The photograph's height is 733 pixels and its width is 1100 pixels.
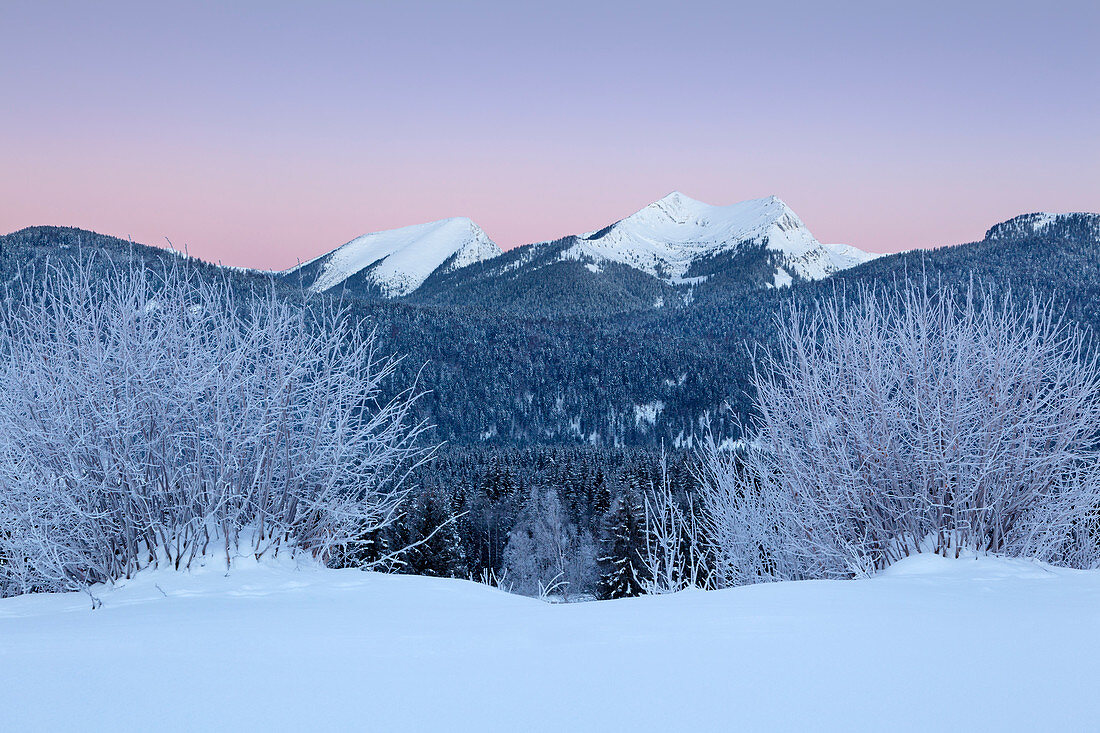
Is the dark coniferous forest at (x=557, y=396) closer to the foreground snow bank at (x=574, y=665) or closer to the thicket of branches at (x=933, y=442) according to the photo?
the thicket of branches at (x=933, y=442)

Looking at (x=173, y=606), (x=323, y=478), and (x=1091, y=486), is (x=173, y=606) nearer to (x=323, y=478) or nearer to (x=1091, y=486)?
(x=323, y=478)

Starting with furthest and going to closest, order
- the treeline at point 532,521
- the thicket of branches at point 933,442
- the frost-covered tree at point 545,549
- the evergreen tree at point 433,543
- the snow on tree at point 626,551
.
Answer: the frost-covered tree at point 545,549
the treeline at point 532,521
the evergreen tree at point 433,543
the snow on tree at point 626,551
the thicket of branches at point 933,442

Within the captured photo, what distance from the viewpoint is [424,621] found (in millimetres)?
5188

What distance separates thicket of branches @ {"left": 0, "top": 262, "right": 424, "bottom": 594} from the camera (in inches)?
297

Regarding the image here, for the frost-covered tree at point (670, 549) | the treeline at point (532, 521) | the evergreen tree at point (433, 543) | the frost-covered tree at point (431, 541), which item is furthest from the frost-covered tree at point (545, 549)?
the frost-covered tree at point (670, 549)

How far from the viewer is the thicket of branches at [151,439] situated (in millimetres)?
7531

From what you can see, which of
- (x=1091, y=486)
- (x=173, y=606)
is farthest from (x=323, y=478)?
(x=1091, y=486)

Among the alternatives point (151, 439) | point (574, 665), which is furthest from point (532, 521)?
point (574, 665)

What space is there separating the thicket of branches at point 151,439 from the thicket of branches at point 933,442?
222 inches

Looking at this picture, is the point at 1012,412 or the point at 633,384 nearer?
the point at 1012,412

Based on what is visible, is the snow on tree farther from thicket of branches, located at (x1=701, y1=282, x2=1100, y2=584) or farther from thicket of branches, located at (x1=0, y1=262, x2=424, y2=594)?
thicket of branches, located at (x1=0, y1=262, x2=424, y2=594)

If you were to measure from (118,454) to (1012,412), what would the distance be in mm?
10330

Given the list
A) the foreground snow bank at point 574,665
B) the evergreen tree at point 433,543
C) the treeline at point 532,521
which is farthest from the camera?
the treeline at point 532,521

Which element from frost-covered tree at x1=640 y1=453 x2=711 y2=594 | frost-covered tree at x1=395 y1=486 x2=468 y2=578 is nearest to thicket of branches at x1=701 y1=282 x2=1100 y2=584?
frost-covered tree at x1=640 y1=453 x2=711 y2=594
